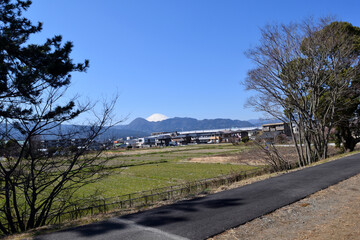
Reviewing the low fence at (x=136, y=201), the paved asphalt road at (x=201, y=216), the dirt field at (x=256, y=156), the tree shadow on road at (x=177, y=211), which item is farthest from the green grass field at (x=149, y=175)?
the paved asphalt road at (x=201, y=216)

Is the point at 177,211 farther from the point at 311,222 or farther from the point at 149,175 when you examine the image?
the point at 149,175

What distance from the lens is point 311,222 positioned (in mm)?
5309

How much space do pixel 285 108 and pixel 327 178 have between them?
11.1 metres

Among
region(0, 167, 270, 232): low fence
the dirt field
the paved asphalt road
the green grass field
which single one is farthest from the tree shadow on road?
the dirt field

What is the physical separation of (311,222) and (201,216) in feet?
7.57

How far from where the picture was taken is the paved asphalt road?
520 cm

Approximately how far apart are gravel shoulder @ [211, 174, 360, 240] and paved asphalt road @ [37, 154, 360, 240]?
30cm

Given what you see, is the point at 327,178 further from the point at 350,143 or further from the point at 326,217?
the point at 350,143

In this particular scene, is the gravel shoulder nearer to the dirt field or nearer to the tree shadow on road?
the tree shadow on road

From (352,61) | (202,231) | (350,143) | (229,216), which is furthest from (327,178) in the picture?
(350,143)

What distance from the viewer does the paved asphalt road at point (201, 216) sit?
205 inches

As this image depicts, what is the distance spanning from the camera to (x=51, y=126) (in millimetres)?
8531

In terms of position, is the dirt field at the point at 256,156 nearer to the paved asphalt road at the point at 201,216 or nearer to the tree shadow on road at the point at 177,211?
the paved asphalt road at the point at 201,216

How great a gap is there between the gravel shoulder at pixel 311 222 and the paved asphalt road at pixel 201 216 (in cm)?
30
